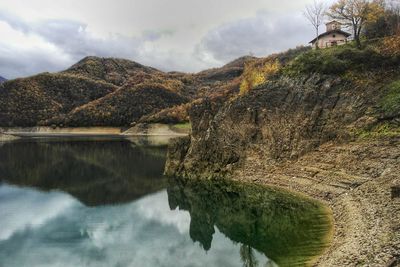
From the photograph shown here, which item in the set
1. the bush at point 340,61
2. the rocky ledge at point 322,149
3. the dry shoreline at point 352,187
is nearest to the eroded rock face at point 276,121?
the rocky ledge at point 322,149

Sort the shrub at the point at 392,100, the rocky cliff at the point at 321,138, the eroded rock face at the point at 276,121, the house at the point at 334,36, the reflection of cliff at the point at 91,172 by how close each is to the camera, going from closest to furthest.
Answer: the rocky cliff at the point at 321,138 < the shrub at the point at 392,100 < the eroded rock face at the point at 276,121 < the reflection of cliff at the point at 91,172 < the house at the point at 334,36

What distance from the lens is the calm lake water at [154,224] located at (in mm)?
32438

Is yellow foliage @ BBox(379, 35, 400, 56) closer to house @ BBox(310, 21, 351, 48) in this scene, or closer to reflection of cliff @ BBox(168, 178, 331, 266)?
house @ BBox(310, 21, 351, 48)

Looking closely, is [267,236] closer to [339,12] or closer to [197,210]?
[197,210]

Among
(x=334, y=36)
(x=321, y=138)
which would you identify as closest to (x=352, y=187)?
(x=321, y=138)

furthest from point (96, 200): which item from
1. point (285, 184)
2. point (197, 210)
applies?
point (285, 184)

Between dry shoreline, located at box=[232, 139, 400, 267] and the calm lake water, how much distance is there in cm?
214

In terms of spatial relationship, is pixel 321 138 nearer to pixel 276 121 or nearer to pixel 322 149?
pixel 322 149

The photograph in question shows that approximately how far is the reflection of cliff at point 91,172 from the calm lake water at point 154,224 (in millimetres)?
344

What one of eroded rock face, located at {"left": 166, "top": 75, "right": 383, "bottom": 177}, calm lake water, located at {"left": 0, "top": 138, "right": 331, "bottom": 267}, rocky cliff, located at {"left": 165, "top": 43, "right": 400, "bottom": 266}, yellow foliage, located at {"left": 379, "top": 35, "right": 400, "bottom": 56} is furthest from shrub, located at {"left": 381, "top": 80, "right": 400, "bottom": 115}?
calm lake water, located at {"left": 0, "top": 138, "right": 331, "bottom": 267}

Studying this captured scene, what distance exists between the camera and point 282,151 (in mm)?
59812

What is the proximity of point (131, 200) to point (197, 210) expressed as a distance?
1131 cm

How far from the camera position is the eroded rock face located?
56250 millimetres

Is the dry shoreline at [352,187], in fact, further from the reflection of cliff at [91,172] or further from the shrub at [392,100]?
the reflection of cliff at [91,172]
